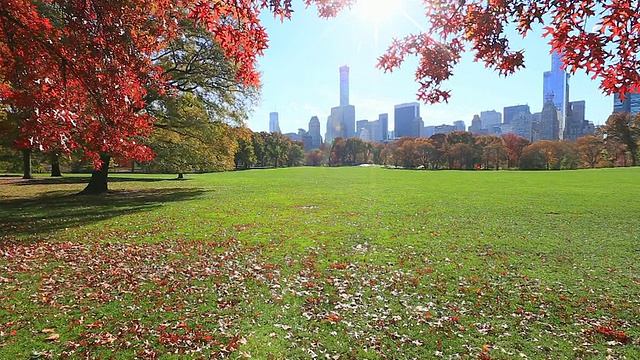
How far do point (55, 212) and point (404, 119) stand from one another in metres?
109

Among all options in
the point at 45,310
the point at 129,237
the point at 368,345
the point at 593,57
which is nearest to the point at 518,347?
the point at 368,345

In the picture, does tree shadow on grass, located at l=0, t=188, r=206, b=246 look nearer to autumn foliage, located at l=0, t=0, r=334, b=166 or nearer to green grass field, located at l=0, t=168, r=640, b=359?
green grass field, located at l=0, t=168, r=640, b=359

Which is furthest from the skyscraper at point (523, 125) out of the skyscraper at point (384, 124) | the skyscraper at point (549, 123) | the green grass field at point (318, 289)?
the green grass field at point (318, 289)

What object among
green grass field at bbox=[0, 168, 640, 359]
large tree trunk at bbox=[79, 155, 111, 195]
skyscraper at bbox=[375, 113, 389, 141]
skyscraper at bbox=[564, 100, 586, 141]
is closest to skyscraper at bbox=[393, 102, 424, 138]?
skyscraper at bbox=[375, 113, 389, 141]

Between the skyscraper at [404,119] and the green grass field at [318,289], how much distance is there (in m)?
93.6

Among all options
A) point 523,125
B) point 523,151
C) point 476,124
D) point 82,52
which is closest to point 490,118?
point 476,124

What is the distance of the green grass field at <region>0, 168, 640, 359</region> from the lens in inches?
170

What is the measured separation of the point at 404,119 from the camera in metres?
113

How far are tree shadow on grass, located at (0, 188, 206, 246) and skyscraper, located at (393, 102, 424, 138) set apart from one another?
90.9 metres

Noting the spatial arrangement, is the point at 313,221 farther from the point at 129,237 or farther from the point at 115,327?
the point at 115,327

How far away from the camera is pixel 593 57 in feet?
12.0

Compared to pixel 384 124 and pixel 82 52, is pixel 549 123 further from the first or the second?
pixel 82 52

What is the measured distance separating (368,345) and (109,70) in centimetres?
746

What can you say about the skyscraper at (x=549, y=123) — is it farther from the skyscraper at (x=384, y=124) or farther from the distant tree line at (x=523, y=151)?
the skyscraper at (x=384, y=124)
